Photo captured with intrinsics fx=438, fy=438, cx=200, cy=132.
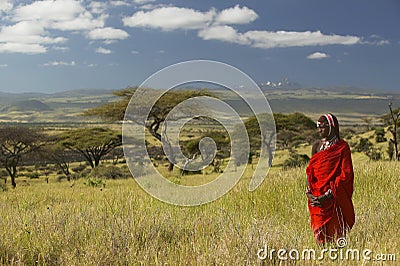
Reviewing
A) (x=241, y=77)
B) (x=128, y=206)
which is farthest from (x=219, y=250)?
(x=241, y=77)

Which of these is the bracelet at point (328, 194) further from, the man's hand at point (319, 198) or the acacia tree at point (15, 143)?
the acacia tree at point (15, 143)

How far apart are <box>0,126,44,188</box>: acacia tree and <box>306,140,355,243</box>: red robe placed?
106 feet

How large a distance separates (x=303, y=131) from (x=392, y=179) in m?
35.5

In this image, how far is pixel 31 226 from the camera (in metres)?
4.27

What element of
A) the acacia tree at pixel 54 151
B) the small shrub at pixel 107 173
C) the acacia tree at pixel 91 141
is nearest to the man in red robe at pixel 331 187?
the small shrub at pixel 107 173

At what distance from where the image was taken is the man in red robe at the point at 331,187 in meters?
4.10

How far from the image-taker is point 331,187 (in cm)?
413

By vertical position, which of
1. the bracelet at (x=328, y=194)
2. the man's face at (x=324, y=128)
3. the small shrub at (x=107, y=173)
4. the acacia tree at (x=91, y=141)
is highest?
the man's face at (x=324, y=128)

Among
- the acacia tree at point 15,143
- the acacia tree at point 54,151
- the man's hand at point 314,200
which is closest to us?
the man's hand at point 314,200

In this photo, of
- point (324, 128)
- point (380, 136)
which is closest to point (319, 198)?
point (324, 128)

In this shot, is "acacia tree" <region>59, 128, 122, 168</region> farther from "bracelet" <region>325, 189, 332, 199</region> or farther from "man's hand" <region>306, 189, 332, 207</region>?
"bracelet" <region>325, 189, 332, 199</region>

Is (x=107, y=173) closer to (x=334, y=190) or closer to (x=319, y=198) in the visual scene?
(x=319, y=198)

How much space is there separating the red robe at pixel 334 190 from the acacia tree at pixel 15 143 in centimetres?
3217

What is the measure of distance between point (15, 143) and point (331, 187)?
33709mm
